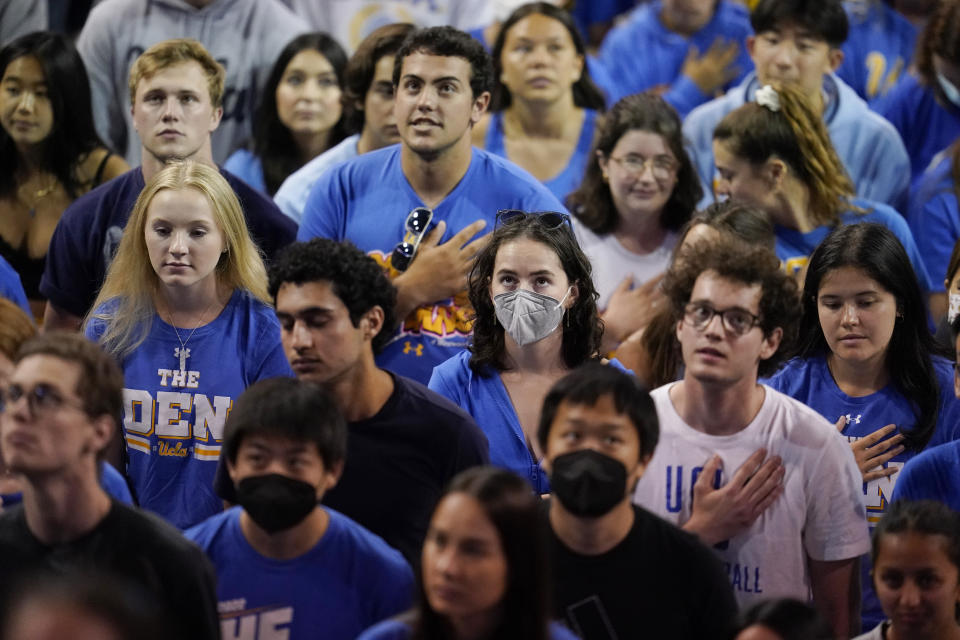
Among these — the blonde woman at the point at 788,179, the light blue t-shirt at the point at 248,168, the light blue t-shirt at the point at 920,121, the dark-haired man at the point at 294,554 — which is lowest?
the dark-haired man at the point at 294,554

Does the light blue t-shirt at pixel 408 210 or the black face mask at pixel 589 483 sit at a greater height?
the light blue t-shirt at pixel 408 210

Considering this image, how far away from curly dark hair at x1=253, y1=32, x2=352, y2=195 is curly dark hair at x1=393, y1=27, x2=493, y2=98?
62.8 inches

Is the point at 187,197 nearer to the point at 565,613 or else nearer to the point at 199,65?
the point at 199,65

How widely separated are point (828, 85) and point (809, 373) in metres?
2.82

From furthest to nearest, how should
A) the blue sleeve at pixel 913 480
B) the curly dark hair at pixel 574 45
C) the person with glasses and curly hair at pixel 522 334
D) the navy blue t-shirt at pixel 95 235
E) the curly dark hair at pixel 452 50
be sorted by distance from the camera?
the curly dark hair at pixel 574 45 → the curly dark hair at pixel 452 50 → the navy blue t-shirt at pixel 95 235 → the person with glasses and curly hair at pixel 522 334 → the blue sleeve at pixel 913 480

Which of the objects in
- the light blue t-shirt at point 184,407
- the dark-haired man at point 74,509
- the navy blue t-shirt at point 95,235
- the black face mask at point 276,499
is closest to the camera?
the dark-haired man at point 74,509

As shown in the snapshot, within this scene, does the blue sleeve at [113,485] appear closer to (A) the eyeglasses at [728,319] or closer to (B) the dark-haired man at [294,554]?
(B) the dark-haired man at [294,554]

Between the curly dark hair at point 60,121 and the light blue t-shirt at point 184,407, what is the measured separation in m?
1.90

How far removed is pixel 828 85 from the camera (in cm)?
777

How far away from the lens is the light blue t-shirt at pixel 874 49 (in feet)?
29.1

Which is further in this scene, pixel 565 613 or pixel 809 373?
pixel 809 373

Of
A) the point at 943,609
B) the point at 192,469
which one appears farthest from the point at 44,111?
the point at 943,609

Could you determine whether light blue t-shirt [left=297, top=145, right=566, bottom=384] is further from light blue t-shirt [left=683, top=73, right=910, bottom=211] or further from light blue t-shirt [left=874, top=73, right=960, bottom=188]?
light blue t-shirt [left=874, top=73, right=960, bottom=188]

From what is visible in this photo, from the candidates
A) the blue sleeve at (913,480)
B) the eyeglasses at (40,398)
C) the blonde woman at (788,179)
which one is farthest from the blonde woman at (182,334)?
the blonde woman at (788,179)
